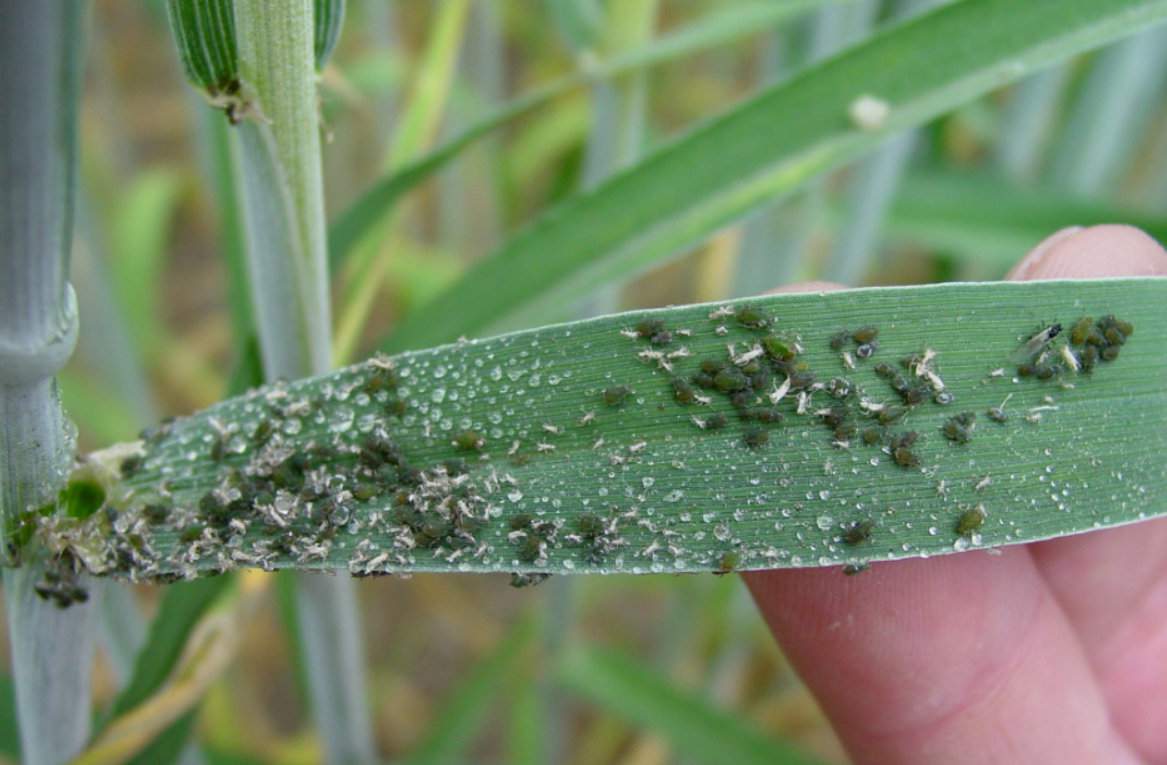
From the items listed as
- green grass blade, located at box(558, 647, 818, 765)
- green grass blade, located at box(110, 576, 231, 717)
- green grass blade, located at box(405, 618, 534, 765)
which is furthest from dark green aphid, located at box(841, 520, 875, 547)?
green grass blade, located at box(405, 618, 534, 765)

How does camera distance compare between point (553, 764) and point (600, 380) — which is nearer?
point (600, 380)

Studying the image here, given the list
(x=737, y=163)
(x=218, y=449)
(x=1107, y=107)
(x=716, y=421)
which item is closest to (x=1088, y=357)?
(x=716, y=421)

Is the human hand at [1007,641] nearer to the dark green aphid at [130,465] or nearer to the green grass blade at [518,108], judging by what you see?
the green grass blade at [518,108]

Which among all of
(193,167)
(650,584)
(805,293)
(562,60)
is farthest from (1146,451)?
(193,167)

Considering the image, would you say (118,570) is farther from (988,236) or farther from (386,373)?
(988,236)

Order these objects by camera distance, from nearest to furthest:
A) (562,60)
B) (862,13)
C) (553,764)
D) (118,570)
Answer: (118,570) → (862,13) → (553,764) → (562,60)

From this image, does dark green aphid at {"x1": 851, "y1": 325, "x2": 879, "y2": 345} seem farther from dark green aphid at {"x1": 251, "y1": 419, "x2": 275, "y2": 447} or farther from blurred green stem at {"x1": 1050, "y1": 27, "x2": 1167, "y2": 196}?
blurred green stem at {"x1": 1050, "y1": 27, "x2": 1167, "y2": 196}

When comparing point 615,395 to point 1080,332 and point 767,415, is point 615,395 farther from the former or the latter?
point 1080,332

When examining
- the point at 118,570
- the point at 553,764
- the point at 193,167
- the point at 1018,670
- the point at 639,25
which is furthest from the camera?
the point at 193,167
